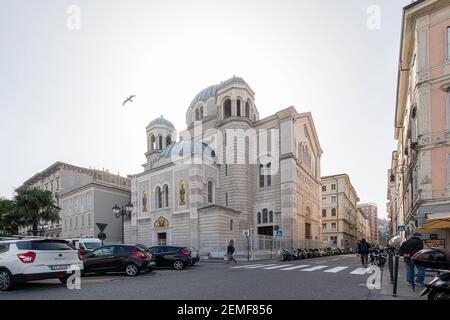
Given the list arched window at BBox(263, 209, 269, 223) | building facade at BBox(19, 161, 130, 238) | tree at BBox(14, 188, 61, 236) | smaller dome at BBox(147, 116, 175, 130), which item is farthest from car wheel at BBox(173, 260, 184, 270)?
building facade at BBox(19, 161, 130, 238)

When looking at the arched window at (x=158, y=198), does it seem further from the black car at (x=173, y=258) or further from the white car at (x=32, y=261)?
the white car at (x=32, y=261)

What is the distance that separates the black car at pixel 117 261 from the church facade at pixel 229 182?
1777 cm

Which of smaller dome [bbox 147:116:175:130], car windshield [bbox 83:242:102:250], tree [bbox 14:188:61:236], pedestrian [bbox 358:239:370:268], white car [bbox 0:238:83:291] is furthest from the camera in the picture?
smaller dome [bbox 147:116:175:130]

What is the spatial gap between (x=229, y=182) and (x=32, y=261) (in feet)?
94.9

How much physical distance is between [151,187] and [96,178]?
29.4 metres

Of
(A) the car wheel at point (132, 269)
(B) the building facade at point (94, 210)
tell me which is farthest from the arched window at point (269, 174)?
(A) the car wheel at point (132, 269)

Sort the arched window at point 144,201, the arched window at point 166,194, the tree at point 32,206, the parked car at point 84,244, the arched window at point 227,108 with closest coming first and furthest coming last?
the parked car at point 84,244
the tree at point 32,206
the arched window at point 166,194
the arched window at point 144,201
the arched window at point 227,108

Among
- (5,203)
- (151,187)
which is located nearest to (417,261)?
(151,187)

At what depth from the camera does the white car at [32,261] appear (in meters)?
9.76

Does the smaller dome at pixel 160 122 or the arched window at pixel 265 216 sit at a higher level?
the smaller dome at pixel 160 122

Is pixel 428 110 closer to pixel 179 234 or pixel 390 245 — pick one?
pixel 390 245

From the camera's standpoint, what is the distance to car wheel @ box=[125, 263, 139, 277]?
46.4 ft

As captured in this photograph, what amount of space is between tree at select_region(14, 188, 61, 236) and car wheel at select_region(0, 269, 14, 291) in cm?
2758

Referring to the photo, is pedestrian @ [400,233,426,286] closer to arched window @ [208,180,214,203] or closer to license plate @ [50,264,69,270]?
license plate @ [50,264,69,270]
